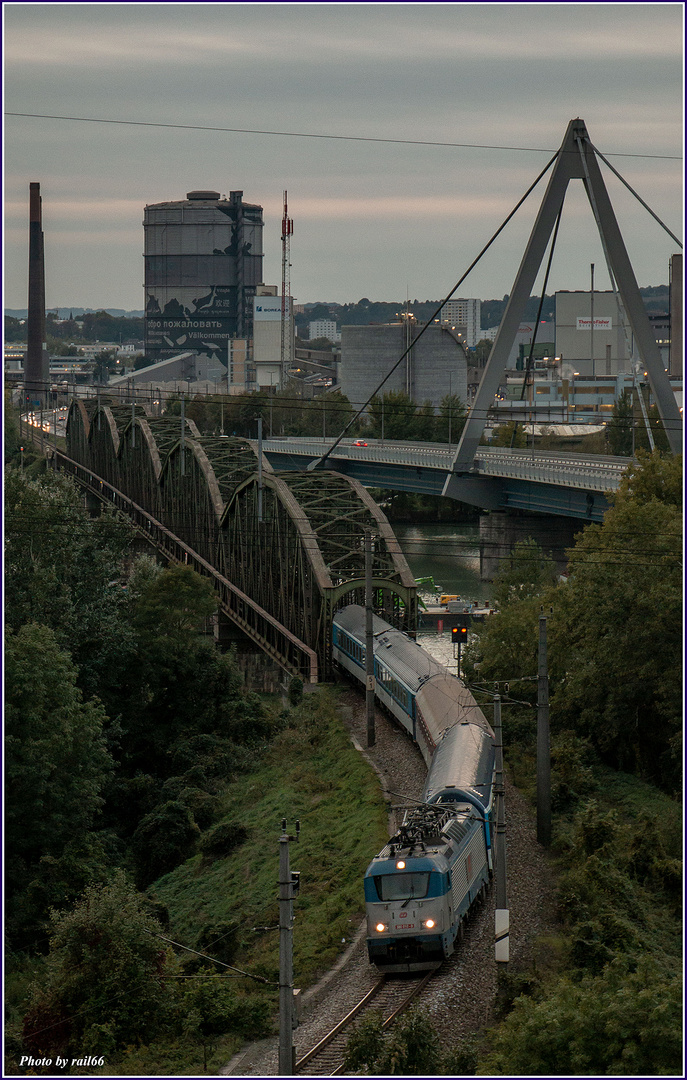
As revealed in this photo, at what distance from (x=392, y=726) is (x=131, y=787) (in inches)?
324

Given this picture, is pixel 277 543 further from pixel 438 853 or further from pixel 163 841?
pixel 438 853

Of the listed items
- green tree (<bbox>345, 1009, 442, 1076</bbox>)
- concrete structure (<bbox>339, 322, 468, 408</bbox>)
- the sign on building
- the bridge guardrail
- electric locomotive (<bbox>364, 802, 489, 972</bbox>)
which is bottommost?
green tree (<bbox>345, 1009, 442, 1076</bbox>)

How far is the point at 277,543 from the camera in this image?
178 ft

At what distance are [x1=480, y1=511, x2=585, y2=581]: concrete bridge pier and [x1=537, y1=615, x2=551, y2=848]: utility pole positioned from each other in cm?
4981

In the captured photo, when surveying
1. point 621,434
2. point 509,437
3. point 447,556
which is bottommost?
point 447,556

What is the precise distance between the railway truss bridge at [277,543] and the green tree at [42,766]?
11.9 m

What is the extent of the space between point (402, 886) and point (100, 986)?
5.36m

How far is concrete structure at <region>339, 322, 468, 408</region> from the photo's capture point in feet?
571

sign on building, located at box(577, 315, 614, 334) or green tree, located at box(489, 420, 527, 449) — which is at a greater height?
sign on building, located at box(577, 315, 614, 334)

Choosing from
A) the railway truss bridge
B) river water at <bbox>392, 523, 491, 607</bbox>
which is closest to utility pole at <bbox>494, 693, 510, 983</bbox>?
the railway truss bridge

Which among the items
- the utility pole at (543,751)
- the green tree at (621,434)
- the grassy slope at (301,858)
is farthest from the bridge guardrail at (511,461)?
the utility pole at (543,751)

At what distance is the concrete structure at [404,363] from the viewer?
571 feet

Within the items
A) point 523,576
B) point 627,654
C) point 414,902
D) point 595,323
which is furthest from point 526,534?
point 595,323

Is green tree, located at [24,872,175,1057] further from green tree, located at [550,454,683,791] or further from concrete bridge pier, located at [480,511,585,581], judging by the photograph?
concrete bridge pier, located at [480,511,585,581]
